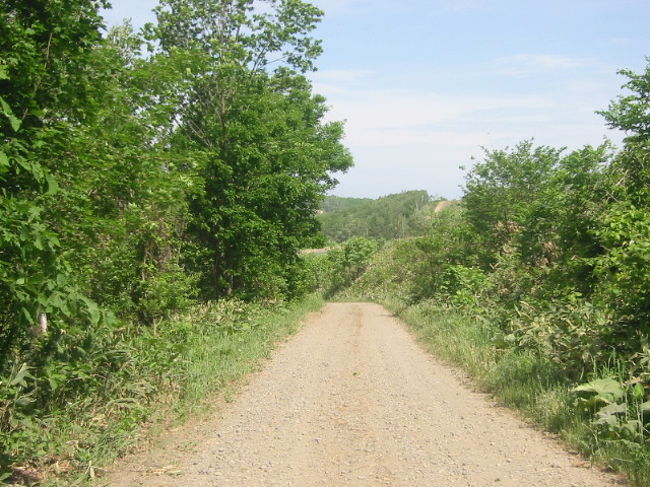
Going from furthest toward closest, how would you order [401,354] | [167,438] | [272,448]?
1. [401,354]
2. [167,438]
3. [272,448]

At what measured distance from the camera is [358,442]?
252 inches

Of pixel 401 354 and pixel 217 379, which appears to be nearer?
pixel 217 379

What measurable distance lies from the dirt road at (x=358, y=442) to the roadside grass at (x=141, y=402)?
1.18ft

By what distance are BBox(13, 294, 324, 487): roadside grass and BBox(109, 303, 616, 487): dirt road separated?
0.36 metres

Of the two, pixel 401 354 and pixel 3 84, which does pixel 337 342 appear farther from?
pixel 3 84

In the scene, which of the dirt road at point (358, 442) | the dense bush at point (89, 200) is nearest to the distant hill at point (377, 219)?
the dense bush at point (89, 200)

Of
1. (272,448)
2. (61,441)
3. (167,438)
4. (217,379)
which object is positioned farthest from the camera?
(217,379)

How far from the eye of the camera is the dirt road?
535cm

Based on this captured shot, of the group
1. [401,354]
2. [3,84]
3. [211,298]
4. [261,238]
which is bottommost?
→ [401,354]

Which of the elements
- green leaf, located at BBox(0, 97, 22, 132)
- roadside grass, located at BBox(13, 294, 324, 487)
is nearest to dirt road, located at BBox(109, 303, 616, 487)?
roadside grass, located at BBox(13, 294, 324, 487)

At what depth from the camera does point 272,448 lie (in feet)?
20.5

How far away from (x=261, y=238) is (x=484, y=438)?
1261cm

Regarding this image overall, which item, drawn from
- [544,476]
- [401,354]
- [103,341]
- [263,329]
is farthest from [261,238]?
[544,476]

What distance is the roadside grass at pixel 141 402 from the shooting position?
553cm
